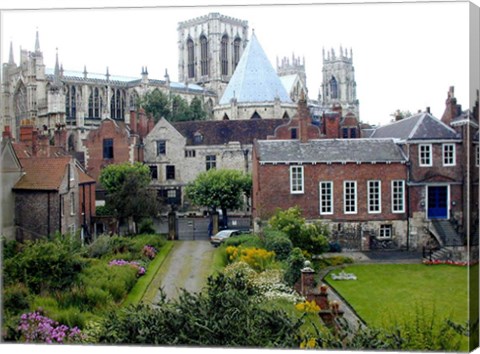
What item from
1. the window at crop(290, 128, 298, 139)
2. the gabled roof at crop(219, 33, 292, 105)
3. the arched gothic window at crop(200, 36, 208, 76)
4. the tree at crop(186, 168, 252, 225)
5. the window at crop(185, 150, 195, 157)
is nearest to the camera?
the window at crop(290, 128, 298, 139)

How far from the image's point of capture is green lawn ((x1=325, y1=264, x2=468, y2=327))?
11.6 m

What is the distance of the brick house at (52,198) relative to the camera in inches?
540

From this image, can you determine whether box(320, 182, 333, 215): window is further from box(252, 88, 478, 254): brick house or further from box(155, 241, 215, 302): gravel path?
box(155, 241, 215, 302): gravel path

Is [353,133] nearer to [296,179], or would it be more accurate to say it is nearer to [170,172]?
[296,179]

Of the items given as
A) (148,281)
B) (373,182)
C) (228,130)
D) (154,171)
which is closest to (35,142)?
(154,171)

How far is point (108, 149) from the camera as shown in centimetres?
1588

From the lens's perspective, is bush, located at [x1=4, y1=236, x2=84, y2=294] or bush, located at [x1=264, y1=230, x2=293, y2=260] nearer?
bush, located at [x1=4, y1=236, x2=84, y2=294]

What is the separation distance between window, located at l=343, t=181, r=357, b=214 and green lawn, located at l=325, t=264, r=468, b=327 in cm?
123

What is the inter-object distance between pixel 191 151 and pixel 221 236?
232 cm

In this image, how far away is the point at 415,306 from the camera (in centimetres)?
1211

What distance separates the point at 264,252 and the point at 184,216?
222 centimetres

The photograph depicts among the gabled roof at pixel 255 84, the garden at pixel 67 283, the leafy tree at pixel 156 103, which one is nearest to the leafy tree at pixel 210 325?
the garden at pixel 67 283

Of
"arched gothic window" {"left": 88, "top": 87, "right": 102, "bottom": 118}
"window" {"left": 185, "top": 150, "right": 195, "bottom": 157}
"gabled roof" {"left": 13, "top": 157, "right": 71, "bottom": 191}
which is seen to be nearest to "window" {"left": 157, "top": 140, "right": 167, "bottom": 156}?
"window" {"left": 185, "top": 150, "right": 195, "bottom": 157}

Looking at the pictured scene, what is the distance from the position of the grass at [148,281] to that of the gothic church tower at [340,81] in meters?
4.73
